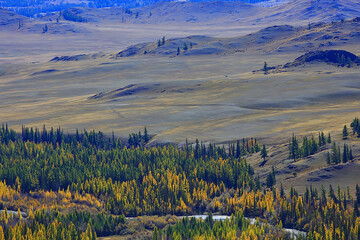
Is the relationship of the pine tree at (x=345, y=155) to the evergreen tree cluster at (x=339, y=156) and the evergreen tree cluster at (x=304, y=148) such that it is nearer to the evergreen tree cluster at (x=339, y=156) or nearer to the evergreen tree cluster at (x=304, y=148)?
the evergreen tree cluster at (x=339, y=156)

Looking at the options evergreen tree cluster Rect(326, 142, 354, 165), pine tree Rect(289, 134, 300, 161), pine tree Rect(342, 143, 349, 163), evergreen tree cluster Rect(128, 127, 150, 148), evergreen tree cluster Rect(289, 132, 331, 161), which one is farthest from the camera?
evergreen tree cluster Rect(128, 127, 150, 148)

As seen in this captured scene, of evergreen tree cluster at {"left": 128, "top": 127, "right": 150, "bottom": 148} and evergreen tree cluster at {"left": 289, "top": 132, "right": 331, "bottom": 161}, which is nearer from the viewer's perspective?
evergreen tree cluster at {"left": 289, "top": 132, "right": 331, "bottom": 161}

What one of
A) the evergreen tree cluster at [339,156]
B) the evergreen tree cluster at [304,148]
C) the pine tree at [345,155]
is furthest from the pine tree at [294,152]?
the pine tree at [345,155]

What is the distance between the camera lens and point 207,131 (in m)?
156

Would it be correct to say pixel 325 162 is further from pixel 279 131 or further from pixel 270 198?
pixel 279 131

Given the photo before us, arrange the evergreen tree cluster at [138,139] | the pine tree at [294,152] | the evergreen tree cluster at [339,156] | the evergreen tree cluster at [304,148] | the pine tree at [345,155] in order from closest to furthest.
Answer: the pine tree at [345,155] < the evergreen tree cluster at [339,156] < the pine tree at [294,152] < the evergreen tree cluster at [304,148] < the evergreen tree cluster at [138,139]

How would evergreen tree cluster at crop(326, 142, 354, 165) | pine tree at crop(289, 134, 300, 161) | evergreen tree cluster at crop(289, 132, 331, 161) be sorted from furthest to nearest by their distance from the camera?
evergreen tree cluster at crop(289, 132, 331, 161) < pine tree at crop(289, 134, 300, 161) < evergreen tree cluster at crop(326, 142, 354, 165)

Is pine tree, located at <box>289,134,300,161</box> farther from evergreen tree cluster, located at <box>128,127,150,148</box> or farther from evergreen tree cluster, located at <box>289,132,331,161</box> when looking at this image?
evergreen tree cluster, located at <box>128,127,150,148</box>

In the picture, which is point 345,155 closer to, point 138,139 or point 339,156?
point 339,156

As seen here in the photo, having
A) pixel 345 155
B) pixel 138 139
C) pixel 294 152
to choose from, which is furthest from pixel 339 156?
pixel 138 139

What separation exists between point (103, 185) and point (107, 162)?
16.7 meters

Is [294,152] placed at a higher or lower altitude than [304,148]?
lower

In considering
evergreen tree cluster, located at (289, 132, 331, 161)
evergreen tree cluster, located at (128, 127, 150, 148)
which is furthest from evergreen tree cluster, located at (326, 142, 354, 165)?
evergreen tree cluster, located at (128, 127, 150, 148)

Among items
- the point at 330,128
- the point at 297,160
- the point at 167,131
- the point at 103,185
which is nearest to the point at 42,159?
the point at 103,185
